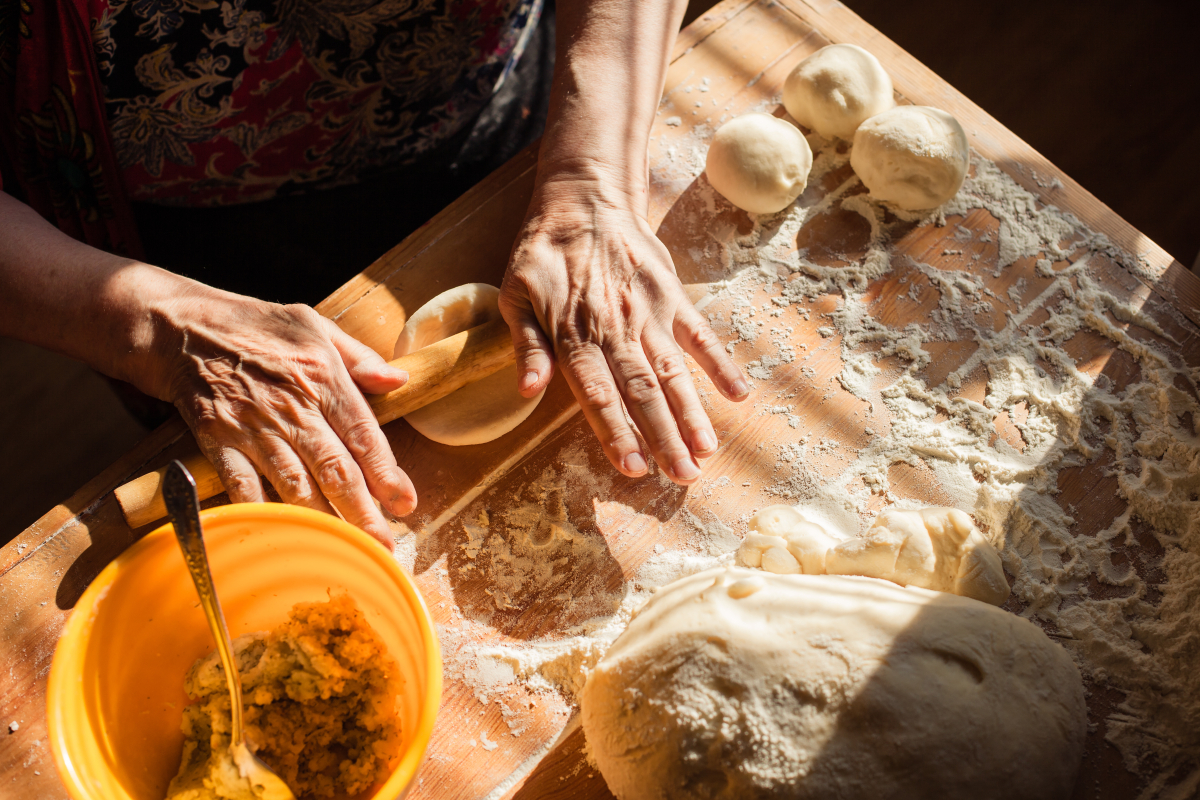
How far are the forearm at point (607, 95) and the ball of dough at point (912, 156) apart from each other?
404 mm

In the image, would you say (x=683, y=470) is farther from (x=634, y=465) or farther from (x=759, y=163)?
(x=759, y=163)

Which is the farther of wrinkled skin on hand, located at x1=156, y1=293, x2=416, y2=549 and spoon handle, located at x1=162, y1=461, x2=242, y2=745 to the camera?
wrinkled skin on hand, located at x1=156, y1=293, x2=416, y2=549

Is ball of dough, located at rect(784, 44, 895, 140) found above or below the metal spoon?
above

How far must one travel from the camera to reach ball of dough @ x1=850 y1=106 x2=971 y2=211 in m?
1.29

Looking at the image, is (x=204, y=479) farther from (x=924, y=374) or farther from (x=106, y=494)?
(x=924, y=374)

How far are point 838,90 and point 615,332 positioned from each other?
0.66 meters

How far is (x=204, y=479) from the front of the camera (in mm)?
1050

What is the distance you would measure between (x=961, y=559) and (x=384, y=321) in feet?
3.21

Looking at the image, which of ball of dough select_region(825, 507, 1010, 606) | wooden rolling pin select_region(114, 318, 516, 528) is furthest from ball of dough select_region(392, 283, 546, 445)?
ball of dough select_region(825, 507, 1010, 606)

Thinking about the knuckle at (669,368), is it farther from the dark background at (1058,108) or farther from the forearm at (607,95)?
the dark background at (1058,108)

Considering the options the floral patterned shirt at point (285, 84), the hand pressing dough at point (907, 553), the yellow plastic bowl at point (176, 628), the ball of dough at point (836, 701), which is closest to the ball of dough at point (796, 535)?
the hand pressing dough at point (907, 553)

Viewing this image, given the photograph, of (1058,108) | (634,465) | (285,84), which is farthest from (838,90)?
(1058,108)

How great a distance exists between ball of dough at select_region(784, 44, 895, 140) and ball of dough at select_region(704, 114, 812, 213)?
0.24 feet

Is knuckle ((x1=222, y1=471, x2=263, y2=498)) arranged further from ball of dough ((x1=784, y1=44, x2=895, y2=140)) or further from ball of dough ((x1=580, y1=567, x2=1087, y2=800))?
ball of dough ((x1=784, y1=44, x2=895, y2=140))
